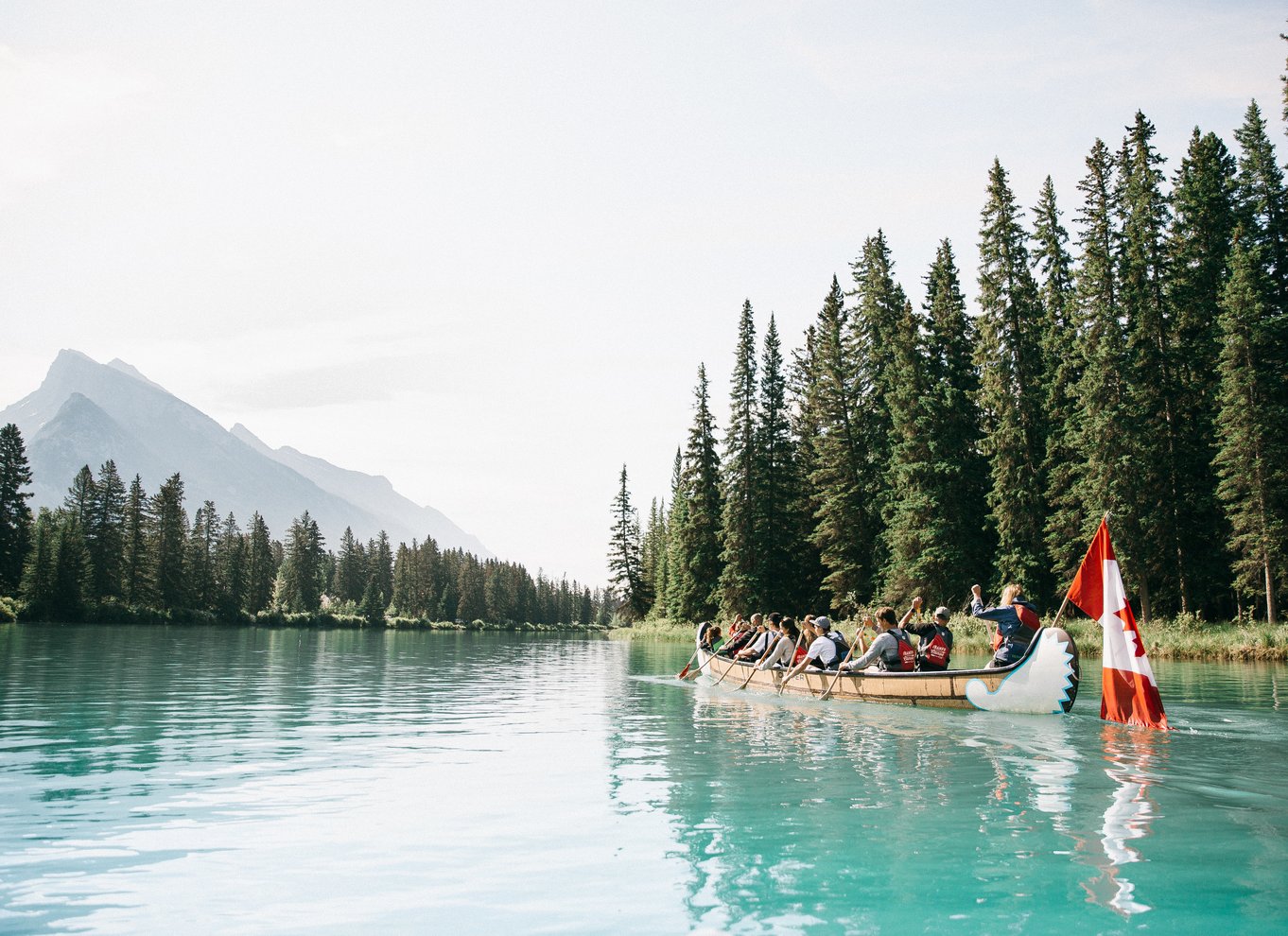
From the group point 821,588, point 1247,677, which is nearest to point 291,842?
point 1247,677

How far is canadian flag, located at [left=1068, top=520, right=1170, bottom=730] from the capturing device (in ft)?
50.4

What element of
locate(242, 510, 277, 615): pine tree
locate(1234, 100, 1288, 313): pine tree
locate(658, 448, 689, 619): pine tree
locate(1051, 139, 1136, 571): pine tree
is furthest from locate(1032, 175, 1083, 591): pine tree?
locate(242, 510, 277, 615): pine tree

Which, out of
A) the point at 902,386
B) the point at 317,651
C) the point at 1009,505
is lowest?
the point at 317,651

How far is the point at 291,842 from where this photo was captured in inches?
362

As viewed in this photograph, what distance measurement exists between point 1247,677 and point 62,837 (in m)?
28.1

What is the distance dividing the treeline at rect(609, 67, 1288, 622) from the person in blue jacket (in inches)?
754

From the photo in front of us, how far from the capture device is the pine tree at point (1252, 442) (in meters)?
33.9

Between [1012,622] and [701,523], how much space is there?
47832 mm

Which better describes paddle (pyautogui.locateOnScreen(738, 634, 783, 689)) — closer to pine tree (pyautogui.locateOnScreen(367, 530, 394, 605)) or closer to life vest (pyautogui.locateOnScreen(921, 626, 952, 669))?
life vest (pyautogui.locateOnScreen(921, 626, 952, 669))

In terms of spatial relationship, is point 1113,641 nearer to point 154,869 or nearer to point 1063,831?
point 1063,831

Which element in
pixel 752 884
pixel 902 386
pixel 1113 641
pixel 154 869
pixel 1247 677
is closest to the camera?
pixel 752 884

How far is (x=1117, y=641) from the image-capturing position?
1545 centimetres

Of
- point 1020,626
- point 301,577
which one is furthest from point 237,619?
point 1020,626

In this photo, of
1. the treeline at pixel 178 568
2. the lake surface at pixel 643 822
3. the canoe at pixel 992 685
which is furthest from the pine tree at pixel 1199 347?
the treeline at pixel 178 568
